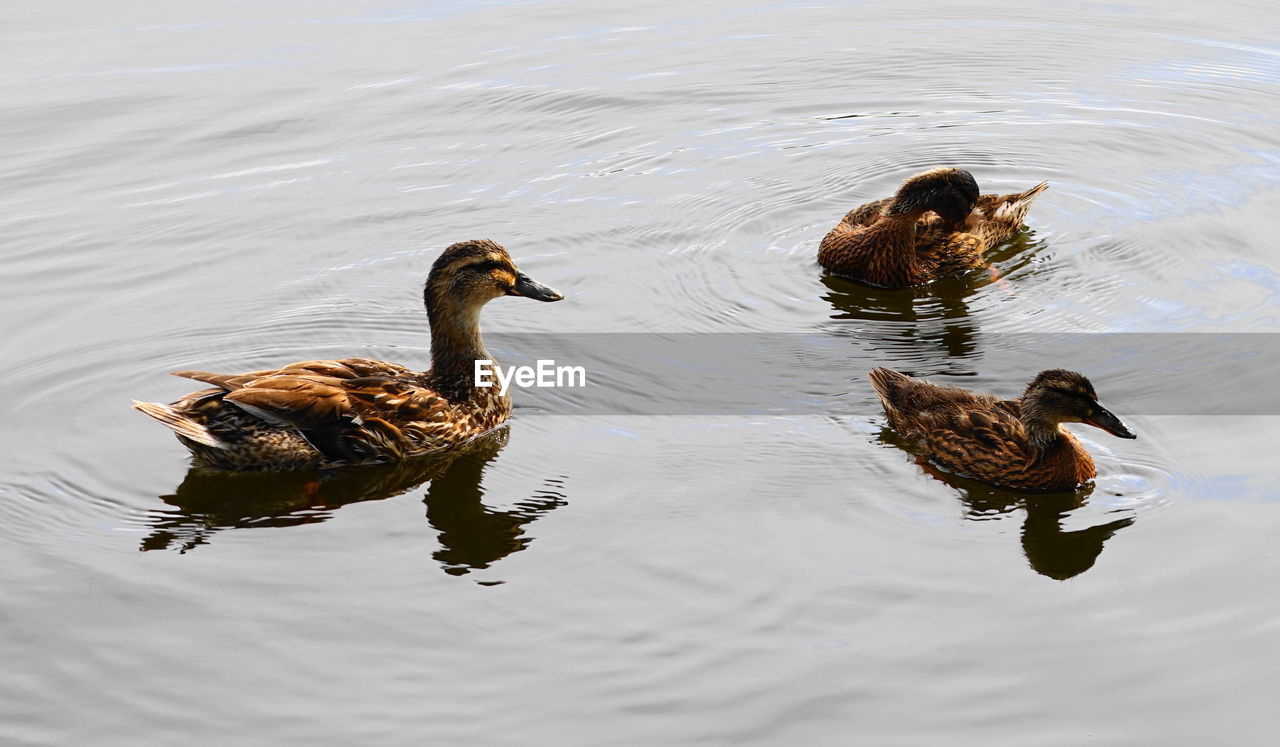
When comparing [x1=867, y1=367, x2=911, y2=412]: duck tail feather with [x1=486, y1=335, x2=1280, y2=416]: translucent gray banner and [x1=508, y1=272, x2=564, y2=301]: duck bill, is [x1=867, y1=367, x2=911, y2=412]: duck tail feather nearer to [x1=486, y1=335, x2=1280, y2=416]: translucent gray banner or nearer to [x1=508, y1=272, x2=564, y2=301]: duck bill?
[x1=486, y1=335, x2=1280, y2=416]: translucent gray banner

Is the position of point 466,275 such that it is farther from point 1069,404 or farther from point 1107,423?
point 1107,423

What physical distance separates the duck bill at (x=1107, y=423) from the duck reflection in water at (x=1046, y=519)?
13.5 inches

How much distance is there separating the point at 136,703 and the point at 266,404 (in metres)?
2.30

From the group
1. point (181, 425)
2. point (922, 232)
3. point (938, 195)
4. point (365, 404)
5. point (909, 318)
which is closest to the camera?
point (181, 425)

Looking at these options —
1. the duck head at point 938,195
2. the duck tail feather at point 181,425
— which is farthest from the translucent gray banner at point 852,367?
the duck tail feather at point 181,425

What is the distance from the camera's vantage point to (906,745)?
6449 millimetres

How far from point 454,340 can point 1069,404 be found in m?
3.93

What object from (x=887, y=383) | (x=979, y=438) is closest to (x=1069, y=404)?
(x=979, y=438)

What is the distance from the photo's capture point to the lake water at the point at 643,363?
6930 millimetres

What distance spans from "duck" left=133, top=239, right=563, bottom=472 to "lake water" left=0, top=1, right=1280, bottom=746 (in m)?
0.21

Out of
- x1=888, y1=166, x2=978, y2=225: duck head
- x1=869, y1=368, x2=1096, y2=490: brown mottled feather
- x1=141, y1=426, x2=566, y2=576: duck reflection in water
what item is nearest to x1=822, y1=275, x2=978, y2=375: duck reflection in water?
x1=888, y1=166, x2=978, y2=225: duck head

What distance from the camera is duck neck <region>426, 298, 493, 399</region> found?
957 cm

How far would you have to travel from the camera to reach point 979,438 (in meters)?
8.68

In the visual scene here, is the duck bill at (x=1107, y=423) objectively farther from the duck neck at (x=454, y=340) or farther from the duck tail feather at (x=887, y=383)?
the duck neck at (x=454, y=340)
